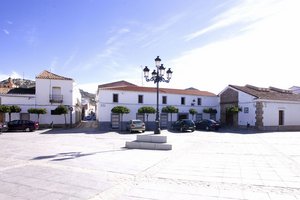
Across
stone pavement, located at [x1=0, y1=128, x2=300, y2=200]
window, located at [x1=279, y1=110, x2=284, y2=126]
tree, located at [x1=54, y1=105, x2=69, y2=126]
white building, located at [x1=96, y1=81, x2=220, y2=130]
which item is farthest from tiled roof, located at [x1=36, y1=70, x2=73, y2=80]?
window, located at [x1=279, y1=110, x2=284, y2=126]

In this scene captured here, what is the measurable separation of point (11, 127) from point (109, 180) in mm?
21168

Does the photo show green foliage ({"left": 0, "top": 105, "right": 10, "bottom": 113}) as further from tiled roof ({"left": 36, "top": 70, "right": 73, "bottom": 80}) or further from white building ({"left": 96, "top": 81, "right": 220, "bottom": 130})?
white building ({"left": 96, "top": 81, "right": 220, "bottom": 130})

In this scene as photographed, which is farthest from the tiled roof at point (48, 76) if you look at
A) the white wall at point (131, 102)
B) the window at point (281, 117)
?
the window at point (281, 117)

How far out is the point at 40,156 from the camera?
11289 mm

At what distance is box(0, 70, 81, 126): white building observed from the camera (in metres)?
28.0

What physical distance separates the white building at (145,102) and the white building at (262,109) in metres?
3.54

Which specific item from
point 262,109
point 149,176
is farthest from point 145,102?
point 149,176

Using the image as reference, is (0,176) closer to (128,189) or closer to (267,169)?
(128,189)

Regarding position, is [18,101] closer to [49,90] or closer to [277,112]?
[49,90]

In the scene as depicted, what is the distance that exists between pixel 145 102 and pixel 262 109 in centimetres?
1278

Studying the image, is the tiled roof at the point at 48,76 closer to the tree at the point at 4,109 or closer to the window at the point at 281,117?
the tree at the point at 4,109

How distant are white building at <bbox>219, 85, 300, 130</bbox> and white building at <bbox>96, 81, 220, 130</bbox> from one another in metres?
3.54

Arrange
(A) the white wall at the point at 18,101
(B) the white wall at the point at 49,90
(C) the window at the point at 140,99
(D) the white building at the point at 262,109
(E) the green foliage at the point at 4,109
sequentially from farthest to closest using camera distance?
(C) the window at the point at 140,99, (B) the white wall at the point at 49,90, (A) the white wall at the point at 18,101, (D) the white building at the point at 262,109, (E) the green foliage at the point at 4,109

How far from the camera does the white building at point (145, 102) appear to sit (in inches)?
1103
